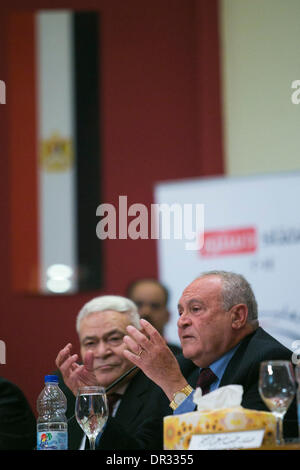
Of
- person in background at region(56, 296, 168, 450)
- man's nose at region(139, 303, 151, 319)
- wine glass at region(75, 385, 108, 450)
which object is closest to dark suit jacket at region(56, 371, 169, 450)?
person in background at region(56, 296, 168, 450)

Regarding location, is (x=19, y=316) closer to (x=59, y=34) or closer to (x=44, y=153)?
(x=44, y=153)

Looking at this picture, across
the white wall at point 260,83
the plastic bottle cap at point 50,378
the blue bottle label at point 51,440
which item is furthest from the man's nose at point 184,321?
the white wall at point 260,83

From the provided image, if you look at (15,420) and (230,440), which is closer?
(230,440)

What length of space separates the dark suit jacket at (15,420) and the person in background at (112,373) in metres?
0.13

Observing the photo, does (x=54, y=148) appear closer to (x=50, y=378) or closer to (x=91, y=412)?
(x=50, y=378)

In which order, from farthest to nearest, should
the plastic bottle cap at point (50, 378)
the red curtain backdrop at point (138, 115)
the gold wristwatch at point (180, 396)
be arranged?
the red curtain backdrop at point (138, 115), the plastic bottle cap at point (50, 378), the gold wristwatch at point (180, 396)

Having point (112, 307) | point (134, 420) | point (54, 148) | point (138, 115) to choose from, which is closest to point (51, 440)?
point (134, 420)

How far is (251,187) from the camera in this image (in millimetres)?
4695

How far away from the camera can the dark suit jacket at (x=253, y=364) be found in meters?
2.19

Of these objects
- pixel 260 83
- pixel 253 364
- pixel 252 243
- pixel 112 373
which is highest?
pixel 260 83

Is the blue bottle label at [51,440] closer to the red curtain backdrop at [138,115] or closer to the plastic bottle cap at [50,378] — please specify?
the plastic bottle cap at [50,378]

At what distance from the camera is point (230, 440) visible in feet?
5.69

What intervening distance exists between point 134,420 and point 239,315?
520 mm

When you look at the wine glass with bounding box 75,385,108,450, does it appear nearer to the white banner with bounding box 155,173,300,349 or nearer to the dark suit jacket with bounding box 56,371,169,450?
the dark suit jacket with bounding box 56,371,169,450
